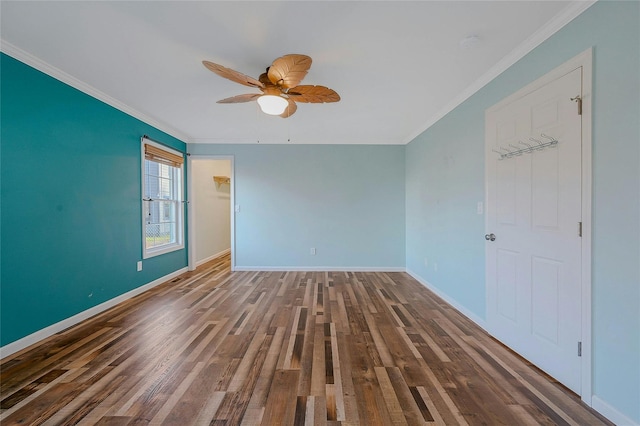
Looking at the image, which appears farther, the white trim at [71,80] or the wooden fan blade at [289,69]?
the white trim at [71,80]

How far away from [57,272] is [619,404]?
14.3 feet

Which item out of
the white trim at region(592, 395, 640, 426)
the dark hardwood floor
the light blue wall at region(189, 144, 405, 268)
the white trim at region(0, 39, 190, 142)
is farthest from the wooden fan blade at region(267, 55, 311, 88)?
the white trim at region(592, 395, 640, 426)

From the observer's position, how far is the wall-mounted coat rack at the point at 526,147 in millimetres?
1700

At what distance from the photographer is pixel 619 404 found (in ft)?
4.25

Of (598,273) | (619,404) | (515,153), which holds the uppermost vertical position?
(515,153)

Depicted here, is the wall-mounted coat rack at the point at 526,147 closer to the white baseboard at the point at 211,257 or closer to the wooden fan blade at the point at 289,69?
the wooden fan blade at the point at 289,69

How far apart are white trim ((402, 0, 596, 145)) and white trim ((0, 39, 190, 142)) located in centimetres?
408

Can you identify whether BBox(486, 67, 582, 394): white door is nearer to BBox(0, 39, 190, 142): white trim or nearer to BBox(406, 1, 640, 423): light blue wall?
BBox(406, 1, 640, 423): light blue wall

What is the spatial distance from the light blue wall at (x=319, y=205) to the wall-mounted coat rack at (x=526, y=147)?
2.42 meters

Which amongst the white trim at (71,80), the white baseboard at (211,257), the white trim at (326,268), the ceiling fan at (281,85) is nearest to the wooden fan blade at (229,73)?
the ceiling fan at (281,85)

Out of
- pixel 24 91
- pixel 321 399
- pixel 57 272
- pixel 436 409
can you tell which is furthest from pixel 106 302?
pixel 436 409

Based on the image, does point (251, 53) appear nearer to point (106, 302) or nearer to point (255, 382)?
point (255, 382)

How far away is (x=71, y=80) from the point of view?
2377mm

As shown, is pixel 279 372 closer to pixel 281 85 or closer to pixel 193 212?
pixel 281 85
